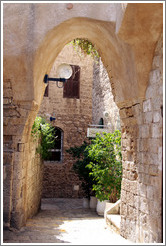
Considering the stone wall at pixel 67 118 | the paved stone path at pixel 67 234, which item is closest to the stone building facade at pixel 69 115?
the stone wall at pixel 67 118

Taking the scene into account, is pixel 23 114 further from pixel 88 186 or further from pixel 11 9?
pixel 88 186

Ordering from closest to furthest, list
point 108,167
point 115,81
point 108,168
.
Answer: point 115,81
point 108,168
point 108,167

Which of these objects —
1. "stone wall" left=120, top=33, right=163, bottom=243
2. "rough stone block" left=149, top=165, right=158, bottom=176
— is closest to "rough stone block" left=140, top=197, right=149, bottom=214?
"stone wall" left=120, top=33, right=163, bottom=243

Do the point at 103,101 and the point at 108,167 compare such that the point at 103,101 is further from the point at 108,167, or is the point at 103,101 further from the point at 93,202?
the point at 93,202

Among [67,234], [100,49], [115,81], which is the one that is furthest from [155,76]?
[67,234]

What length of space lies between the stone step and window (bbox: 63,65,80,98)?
21.9ft

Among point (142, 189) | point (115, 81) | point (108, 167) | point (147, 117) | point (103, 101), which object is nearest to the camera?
point (147, 117)

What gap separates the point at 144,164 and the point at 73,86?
8018 mm

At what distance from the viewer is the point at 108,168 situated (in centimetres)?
716

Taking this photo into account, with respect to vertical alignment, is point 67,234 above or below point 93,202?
above

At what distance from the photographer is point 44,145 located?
762cm

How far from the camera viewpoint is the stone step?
549cm

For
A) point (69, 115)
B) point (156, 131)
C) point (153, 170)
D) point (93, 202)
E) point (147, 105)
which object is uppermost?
point (69, 115)

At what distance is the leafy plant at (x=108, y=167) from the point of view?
22.9ft
